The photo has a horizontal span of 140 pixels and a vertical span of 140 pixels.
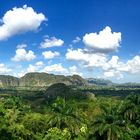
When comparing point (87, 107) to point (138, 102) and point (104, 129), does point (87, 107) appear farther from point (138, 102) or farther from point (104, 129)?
point (104, 129)

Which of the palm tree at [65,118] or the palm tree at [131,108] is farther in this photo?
the palm tree at [131,108]

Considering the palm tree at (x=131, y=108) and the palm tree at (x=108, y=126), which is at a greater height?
the palm tree at (x=131, y=108)

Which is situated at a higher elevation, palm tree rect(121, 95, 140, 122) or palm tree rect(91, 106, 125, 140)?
palm tree rect(121, 95, 140, 122)

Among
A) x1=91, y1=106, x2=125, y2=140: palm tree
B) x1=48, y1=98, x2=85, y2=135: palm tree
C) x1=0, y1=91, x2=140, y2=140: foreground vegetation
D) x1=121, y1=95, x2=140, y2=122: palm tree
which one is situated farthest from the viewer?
x1=121, y1=95, x2=140, y2=122: palm tree

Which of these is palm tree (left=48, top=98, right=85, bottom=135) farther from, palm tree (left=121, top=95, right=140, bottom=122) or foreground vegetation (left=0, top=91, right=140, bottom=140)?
palm tree (left=121, top=95, right=140, bottom=122)

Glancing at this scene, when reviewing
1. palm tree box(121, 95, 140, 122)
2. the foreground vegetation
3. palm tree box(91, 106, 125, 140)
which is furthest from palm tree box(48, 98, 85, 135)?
palm tree box(121, 95, 140, 122)

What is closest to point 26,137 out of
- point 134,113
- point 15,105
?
point 134,113

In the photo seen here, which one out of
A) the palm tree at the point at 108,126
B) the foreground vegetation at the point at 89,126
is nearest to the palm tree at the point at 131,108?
the foreground vegetation at the point at 89,126

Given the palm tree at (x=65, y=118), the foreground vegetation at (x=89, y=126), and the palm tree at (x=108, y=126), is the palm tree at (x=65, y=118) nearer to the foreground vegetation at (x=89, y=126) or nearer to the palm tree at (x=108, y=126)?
the foreground vegetation at (x=89, y=126)

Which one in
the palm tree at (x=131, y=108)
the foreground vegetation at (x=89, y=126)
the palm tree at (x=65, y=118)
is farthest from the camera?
the palm tree at (x=131, y=108)
